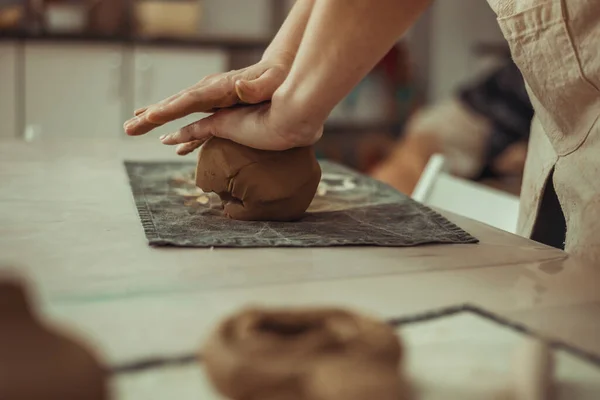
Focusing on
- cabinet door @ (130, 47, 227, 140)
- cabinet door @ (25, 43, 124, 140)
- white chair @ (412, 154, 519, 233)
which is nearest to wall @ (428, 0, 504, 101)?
cabinet door @ (130, 47, 227, 140)

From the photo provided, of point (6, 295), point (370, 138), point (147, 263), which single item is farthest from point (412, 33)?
point (6, 295)

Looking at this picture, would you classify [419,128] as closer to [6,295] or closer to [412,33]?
[412,33]

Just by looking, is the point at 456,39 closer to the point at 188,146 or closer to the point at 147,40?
the point at 147,40

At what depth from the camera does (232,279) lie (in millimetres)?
769

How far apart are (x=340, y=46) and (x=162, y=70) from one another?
2540 millimetres

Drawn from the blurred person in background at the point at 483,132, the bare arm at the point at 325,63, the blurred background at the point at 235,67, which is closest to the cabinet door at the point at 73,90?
the blurred background at the point at 235,67

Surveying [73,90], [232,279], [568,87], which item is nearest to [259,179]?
[232,279]

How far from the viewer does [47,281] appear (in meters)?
0.74

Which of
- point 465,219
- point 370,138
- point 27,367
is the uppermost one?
point 27,367

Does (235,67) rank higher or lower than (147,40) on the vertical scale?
lower

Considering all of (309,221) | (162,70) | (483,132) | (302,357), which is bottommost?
(483,132)

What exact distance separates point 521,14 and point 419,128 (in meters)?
2.68

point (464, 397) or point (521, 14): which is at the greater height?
point (521, 14)

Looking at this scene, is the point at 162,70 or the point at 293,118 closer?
the point at 293,118
